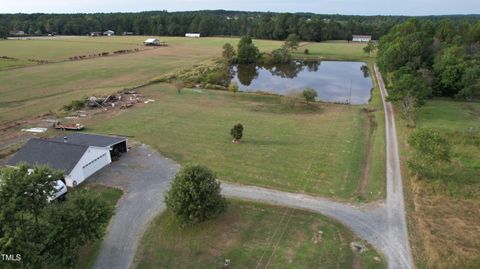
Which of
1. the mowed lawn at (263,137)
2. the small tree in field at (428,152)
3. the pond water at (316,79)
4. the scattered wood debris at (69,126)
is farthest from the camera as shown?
the pond water at (316,79)

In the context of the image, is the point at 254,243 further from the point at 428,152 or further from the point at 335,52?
the point at 335,52

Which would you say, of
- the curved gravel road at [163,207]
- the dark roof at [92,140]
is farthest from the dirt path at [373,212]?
the dark roof at [92,140]

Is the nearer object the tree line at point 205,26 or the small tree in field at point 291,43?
the small tree in field at point 291,43

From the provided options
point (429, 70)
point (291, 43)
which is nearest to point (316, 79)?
point (429, 70)

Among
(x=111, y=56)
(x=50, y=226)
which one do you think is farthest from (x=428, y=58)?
(x=111, y=56)

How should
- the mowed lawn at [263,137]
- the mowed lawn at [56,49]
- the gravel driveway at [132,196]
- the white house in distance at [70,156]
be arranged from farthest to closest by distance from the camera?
the mowed lawn at [56,49], the mowed lawn at [263,137], the white house in distance at [70,156], the gravel driveway at [132,196]

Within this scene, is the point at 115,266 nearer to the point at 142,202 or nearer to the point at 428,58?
the point at 142,202

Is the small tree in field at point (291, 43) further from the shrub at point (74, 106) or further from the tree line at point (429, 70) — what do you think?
the shrub at point (74, 106)
